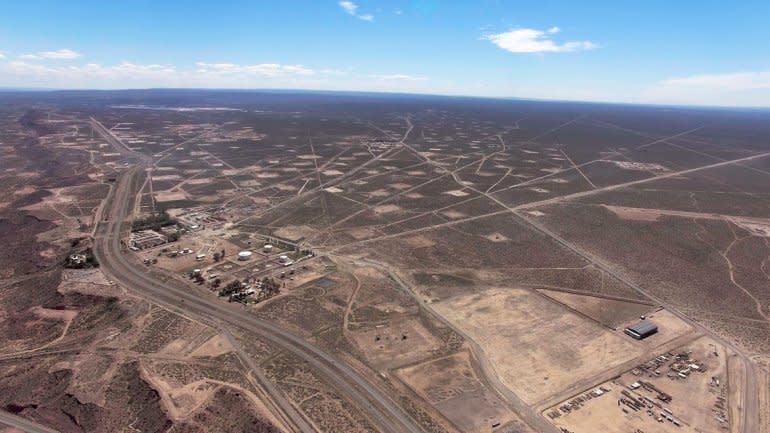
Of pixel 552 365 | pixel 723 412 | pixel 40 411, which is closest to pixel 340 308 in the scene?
pixel 552 365

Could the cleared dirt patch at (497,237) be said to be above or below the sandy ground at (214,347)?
above

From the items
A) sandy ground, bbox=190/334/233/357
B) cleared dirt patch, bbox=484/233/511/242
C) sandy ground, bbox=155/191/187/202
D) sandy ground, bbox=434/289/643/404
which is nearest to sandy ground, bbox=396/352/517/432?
sandy ground, bbox=434/289/643/404

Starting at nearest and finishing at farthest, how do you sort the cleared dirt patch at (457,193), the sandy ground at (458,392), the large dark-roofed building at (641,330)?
the sandy ground at (458,392) → the large dark-roofed building at (641,330) → the cleared dirt patch at (457,193)

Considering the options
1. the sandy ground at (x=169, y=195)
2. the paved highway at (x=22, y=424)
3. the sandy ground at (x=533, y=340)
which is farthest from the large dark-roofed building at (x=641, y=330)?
the sandy ground at (x=169, y=195)

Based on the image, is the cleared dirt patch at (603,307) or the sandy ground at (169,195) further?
the sandy ground at (169,195)

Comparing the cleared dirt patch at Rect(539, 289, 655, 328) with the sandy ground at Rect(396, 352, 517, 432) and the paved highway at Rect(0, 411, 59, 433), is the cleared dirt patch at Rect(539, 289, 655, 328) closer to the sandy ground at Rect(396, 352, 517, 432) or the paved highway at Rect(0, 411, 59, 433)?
the sandy ground at Rect(396, 352, 517, 432)

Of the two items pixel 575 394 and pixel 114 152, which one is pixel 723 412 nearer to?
pixel 575 394

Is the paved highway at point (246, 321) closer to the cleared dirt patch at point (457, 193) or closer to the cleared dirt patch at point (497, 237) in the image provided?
the cleared dirt patch at point (497, 237)

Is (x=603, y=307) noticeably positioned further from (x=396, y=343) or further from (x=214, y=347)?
(x=214, y=347)
